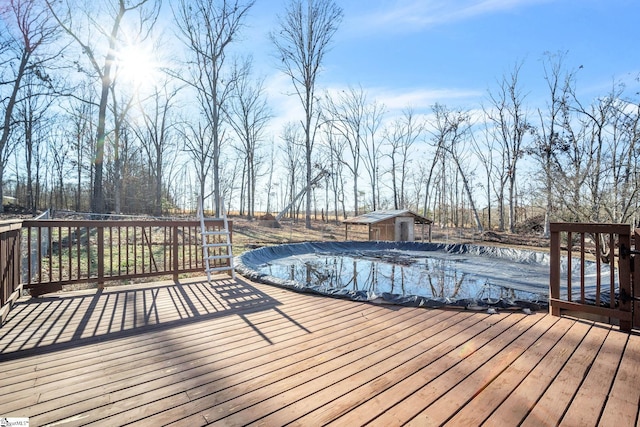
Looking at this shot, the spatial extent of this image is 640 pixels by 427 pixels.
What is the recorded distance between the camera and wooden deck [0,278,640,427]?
1.50 metres

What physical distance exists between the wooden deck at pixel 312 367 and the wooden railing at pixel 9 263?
206 millimetres

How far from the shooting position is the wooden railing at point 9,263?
2752mm

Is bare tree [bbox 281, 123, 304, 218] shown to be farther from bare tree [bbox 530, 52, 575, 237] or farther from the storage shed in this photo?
bare tree [bbox 530, 52, 575, 237]

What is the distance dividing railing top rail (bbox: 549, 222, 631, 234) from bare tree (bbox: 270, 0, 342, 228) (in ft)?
45.9

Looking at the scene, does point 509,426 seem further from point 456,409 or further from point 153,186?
point 153,186

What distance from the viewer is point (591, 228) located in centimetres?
272

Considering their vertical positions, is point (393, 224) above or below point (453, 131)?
below

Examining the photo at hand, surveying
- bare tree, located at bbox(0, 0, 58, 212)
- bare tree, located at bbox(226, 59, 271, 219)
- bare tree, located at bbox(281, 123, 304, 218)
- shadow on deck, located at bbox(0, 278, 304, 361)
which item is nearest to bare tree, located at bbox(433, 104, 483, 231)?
bare tree, located at bbox(281, 123, 304, 218)

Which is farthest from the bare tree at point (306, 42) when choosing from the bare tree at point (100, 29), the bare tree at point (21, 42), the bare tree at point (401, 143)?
the bare tree at point (21, 42)

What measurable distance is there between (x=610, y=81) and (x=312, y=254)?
1082cm

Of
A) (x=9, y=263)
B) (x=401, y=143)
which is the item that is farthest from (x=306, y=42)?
(x=9, y=263)

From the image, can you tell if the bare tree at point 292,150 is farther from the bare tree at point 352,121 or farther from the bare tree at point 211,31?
the bare tree at point 211,31

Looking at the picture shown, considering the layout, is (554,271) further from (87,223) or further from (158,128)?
(158,128)

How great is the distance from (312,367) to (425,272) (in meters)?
4.51
